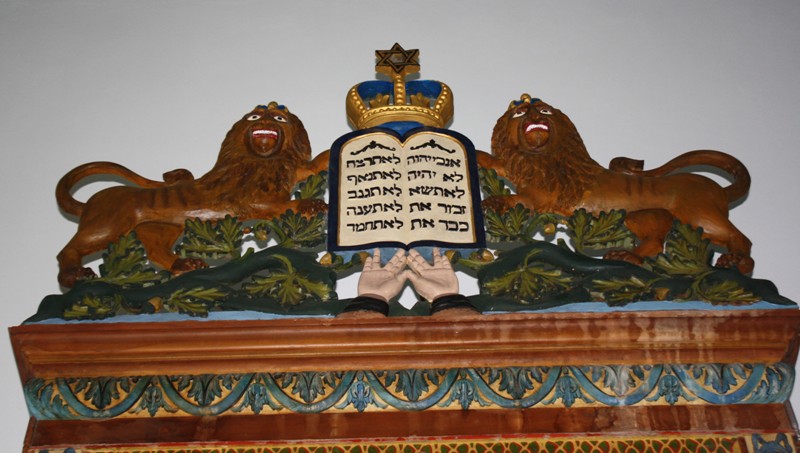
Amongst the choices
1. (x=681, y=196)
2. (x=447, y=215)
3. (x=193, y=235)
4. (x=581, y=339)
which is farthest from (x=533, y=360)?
(x=193, y=235)

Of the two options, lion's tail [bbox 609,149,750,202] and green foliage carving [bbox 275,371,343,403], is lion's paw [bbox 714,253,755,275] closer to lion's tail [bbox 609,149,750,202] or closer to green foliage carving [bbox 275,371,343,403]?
lion's tail [bbox 609,149,750,202]

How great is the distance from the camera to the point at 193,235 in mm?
2660

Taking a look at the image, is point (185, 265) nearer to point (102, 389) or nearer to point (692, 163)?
point (102, 389)

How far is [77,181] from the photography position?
286 cm

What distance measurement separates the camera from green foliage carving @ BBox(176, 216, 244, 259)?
2.63 metres

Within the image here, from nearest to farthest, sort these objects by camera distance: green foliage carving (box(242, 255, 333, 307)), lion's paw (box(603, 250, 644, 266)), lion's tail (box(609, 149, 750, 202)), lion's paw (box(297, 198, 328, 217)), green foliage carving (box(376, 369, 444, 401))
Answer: green foliage carving (box(376, 369, 444, 401))
green foliage carving (box(242, 255, 333, 307))
lion's paw (box(603, 250, 644, 266))
lion's paw (box(297, 198, 328, 217))
lion's tail (box(609, 149, 750, 202))

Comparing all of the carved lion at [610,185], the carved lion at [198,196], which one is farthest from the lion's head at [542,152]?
the carved lion at [198,196]

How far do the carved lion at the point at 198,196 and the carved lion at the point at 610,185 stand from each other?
1.87ft

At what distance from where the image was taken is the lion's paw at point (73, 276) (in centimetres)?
260

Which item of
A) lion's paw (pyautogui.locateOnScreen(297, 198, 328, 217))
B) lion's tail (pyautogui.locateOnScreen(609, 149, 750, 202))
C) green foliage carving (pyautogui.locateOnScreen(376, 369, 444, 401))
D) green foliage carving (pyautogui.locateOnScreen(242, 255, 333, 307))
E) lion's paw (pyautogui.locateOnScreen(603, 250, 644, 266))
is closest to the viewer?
green foliage carving (pyautogui.locateOnScreen(376, 369, 444, 401))

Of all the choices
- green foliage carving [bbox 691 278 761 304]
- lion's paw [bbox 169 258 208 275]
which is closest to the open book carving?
lion's paw [bbox 169 258 208 275]

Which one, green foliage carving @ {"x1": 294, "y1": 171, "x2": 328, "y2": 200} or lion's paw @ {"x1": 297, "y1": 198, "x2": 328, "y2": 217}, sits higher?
green foliage carving @ {"x1": 294, "y1": 171, "x2": 328, "y2": 200}

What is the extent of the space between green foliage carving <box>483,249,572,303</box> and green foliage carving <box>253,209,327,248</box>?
0.49m

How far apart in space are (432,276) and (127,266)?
2.70 feet
